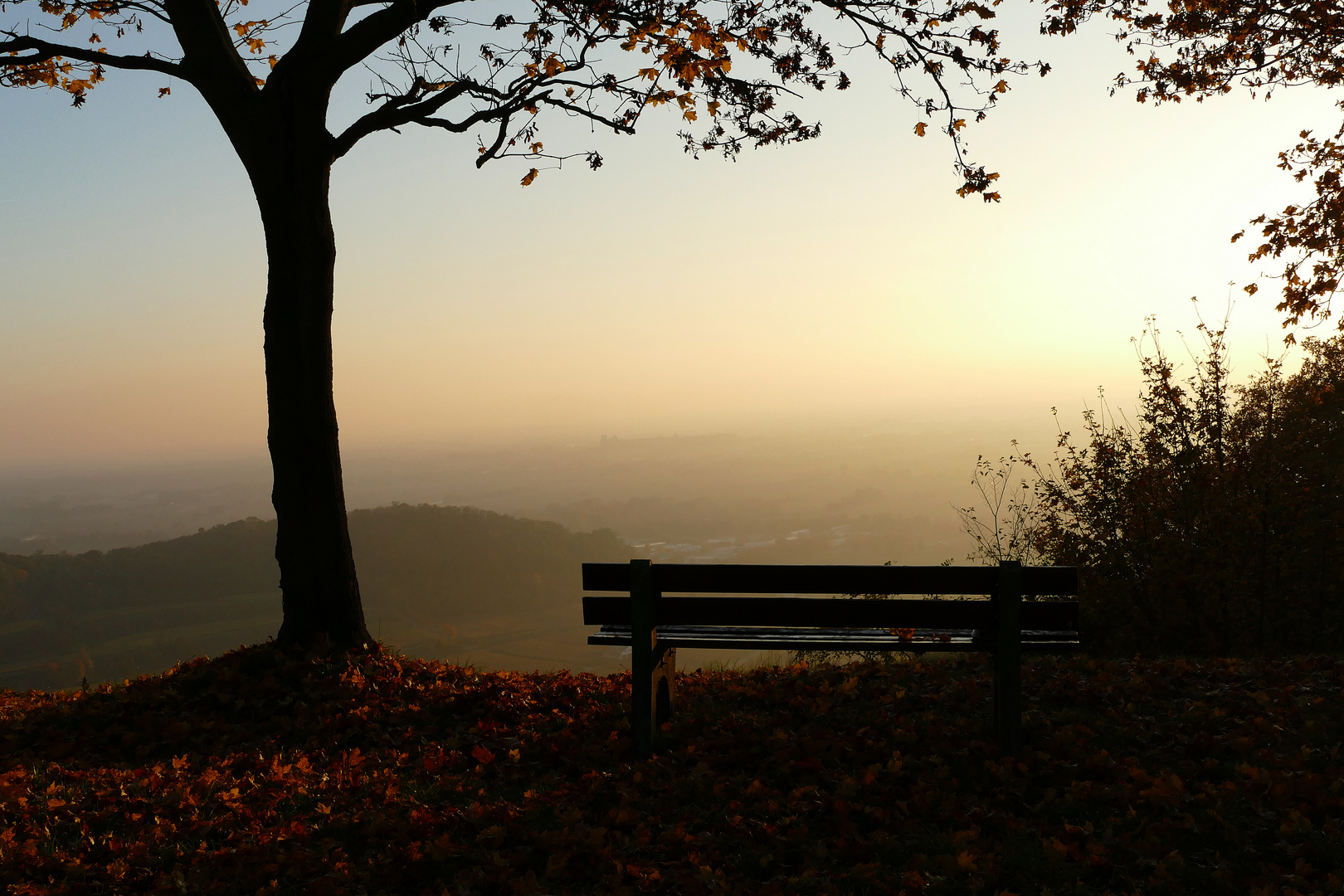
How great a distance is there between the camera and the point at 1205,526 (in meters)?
8.31

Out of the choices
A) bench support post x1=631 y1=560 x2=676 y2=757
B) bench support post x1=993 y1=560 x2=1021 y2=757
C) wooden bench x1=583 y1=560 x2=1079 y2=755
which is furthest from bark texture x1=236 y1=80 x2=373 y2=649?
bench support post x1=993 y1=560 x2=1021 y2=757

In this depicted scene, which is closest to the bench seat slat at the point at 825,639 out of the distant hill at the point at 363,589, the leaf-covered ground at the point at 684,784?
the leaf-covered ground at the point at 684,784

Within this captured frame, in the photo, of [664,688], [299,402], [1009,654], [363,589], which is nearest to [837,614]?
[1009,654]

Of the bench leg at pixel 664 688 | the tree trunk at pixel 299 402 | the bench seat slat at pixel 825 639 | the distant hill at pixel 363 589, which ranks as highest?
the tree trunk at pixel 299 402

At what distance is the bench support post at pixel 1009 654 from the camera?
15.0ft

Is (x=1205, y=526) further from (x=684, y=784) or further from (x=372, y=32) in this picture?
(x=372, y=32)

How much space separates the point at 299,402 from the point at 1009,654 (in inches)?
221

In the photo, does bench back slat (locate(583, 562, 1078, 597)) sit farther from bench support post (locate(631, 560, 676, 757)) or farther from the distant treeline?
the distant treeline

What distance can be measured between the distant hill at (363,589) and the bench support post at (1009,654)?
67.5 m

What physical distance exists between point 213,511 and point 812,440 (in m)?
124

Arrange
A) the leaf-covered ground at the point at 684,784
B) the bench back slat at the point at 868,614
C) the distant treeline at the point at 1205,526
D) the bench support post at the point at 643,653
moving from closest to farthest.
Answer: the leaf-covered ground at the point at 684,784, the bench back slat at the point at 868,614, the bench support post at the point at 643,653, the distant treeline at the point at 1205,526

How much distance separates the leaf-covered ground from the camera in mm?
3490

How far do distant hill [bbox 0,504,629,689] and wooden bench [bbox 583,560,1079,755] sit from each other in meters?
67.0

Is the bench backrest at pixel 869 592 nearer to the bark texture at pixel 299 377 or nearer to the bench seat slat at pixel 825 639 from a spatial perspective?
the bench seat slat at pixel 825 639
